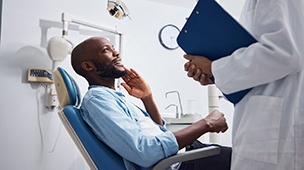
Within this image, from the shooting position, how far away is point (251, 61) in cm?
82

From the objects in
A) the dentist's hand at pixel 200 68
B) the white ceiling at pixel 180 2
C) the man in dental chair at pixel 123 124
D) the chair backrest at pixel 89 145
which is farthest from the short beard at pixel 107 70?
the white ceiling at pixel 180 2

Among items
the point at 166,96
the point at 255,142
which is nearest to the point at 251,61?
the point at 255,142

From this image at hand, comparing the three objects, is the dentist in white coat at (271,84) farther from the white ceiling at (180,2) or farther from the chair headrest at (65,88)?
the white ceiling at (180,2)

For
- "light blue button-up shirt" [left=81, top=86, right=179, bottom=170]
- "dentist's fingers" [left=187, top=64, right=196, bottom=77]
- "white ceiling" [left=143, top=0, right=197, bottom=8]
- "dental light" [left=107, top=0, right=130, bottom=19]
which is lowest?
"light blue button-up shirt" [left=81, top=86, right=179, bottom=170]

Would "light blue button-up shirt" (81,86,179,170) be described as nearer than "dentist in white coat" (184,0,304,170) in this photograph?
No

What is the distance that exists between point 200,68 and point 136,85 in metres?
0.73

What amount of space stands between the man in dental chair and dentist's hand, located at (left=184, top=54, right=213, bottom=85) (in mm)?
282

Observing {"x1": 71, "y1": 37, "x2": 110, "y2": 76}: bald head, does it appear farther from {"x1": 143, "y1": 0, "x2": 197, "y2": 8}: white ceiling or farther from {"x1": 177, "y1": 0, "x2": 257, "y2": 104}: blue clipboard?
{"x1": 143, "y1": 0, "x2": 197, "y2": 8}: white ceiling

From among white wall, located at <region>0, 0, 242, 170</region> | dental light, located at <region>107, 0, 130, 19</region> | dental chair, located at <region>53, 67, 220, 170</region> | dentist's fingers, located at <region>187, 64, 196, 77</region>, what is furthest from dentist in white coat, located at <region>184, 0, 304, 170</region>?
white wall, located at <region>0, 0, 242, 170</region>

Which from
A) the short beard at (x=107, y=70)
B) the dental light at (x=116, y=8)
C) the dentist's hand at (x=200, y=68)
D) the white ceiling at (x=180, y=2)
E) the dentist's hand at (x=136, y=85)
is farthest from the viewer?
the white ceiling at (x=180, y=2)

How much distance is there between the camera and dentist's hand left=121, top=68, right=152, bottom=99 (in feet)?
5.39

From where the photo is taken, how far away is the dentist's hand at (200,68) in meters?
0.97

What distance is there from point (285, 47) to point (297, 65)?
0.06 m

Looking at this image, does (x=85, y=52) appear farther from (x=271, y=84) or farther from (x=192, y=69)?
(x=271, y=84)
